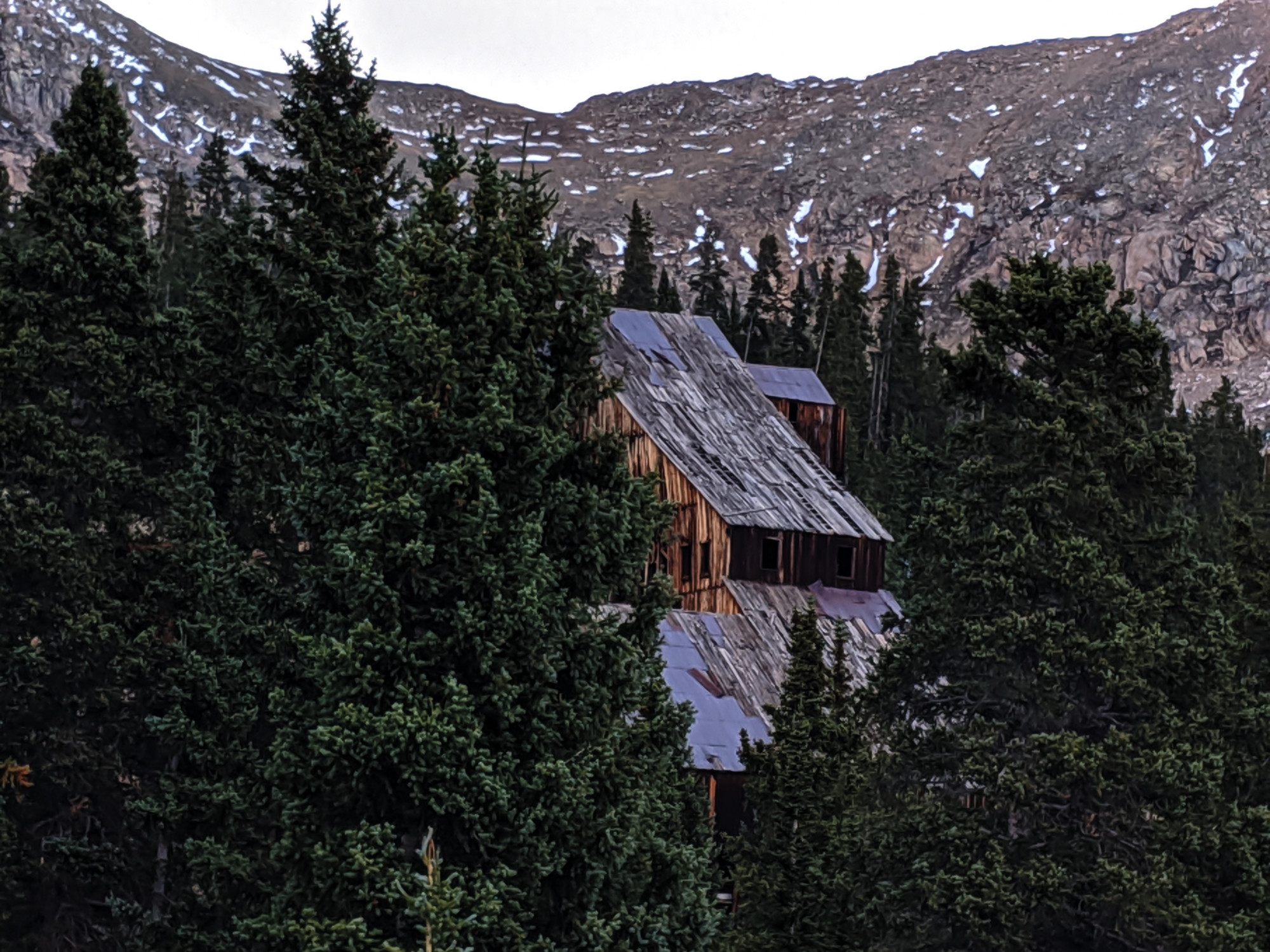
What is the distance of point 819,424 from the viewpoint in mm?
59188

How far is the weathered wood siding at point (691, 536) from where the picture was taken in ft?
166

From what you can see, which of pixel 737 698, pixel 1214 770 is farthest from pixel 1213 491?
pixel 1214 770

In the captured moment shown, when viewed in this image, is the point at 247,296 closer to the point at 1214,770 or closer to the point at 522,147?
the point at 522,147

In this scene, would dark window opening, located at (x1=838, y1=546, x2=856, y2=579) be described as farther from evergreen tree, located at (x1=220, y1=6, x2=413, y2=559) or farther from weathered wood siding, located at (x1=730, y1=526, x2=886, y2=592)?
evergreen tree, located at (x1=220, y1=6, x2=413, y2=559)

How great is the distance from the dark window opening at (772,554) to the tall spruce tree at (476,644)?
3059 cm

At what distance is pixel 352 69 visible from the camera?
94.9 ft

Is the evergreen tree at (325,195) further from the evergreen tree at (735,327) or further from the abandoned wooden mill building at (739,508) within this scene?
the evergreen tree at (735,327)

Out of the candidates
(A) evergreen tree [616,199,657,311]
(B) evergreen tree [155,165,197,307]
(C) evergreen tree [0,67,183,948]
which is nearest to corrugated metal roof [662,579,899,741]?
(C) evergreen tree [0,67,183,948]

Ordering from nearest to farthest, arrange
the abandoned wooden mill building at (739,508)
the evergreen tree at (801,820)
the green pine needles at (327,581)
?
the green pine needles at (327,581), the evergreen tree at (801,820), the abandoned wooden mill building at (739,508)

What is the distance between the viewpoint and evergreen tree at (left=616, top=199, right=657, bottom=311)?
107 metres

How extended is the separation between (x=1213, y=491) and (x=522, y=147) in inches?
3757

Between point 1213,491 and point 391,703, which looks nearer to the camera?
point 391,703

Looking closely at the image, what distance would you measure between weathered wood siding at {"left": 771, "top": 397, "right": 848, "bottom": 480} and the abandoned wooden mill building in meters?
0.05

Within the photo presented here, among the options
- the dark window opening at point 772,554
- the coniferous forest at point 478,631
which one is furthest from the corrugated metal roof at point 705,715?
the coniferous forest at point 478,631
